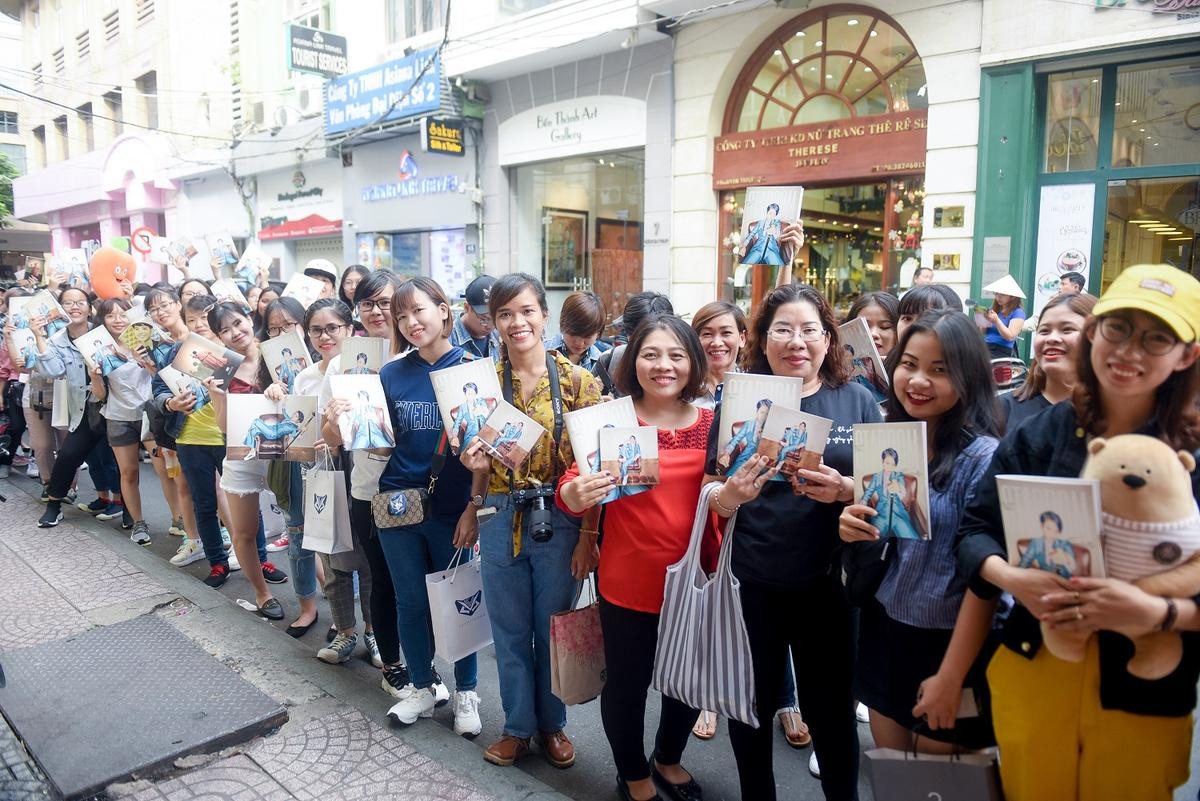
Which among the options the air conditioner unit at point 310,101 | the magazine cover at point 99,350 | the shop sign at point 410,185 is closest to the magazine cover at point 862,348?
the magazine cover at point 99,350

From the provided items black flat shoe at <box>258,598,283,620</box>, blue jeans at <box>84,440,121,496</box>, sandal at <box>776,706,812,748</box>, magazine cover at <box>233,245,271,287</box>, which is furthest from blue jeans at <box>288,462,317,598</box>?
magazine cover at <box>233,245,271,287</box>

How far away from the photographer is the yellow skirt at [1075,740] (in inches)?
66.1

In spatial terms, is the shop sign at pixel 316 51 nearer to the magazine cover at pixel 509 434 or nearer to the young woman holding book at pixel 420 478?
the young woman holding book at pixel 420 478

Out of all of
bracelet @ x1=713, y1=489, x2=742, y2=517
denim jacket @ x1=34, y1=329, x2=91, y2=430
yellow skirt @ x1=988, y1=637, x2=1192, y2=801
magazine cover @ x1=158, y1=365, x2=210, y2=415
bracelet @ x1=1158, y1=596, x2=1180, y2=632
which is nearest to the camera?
bracelet @ x1=1158, y1=596, x2=1180, y2=632

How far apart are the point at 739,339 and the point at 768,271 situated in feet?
22.4

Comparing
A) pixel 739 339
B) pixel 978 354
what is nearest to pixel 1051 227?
pixel 739 339

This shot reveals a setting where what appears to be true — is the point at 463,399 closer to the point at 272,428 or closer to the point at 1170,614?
the point at 272,428

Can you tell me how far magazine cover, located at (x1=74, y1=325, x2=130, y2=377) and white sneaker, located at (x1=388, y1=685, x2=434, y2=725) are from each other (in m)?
3.82

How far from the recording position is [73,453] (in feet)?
21.5

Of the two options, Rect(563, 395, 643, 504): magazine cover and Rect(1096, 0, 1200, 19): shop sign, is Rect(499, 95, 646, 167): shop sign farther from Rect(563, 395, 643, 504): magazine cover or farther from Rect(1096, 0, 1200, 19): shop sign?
Rect(563, 395, 643, 504): magazine cover

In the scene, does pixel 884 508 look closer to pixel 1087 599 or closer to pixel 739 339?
pixel 1087 599

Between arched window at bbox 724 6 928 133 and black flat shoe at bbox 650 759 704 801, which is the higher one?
arched window at bbox 724 6 928 133

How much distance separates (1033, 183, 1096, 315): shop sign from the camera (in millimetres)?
7617

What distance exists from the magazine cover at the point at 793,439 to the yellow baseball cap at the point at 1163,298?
0.80 m
